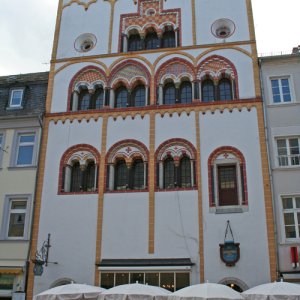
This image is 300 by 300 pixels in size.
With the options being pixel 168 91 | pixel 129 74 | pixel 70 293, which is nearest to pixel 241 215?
pixel 168 91

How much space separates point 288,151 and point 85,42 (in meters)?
12.8

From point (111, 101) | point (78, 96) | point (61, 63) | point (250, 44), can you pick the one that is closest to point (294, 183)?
point (250, 44)

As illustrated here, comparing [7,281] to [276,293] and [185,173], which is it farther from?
[276,293]

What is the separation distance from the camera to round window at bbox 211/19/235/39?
24.1 m

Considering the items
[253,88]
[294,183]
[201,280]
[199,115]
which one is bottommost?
[201,280]

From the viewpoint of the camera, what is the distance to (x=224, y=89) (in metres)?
23.0

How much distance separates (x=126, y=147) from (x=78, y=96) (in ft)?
14.6

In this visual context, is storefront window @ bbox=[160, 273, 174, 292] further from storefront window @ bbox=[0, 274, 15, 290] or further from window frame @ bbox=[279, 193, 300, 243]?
storefront window @ bbox=[0, 274, 15, 290]

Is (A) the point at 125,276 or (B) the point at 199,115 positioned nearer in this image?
(A) the point at 125,276

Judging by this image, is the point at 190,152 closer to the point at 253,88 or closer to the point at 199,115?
the point at 199,115

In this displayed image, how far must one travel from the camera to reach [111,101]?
2359 cm

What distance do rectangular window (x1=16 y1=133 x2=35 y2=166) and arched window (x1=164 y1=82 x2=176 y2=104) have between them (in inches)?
284

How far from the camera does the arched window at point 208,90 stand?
74.9ft

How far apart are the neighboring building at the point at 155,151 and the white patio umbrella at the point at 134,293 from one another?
3.51m
